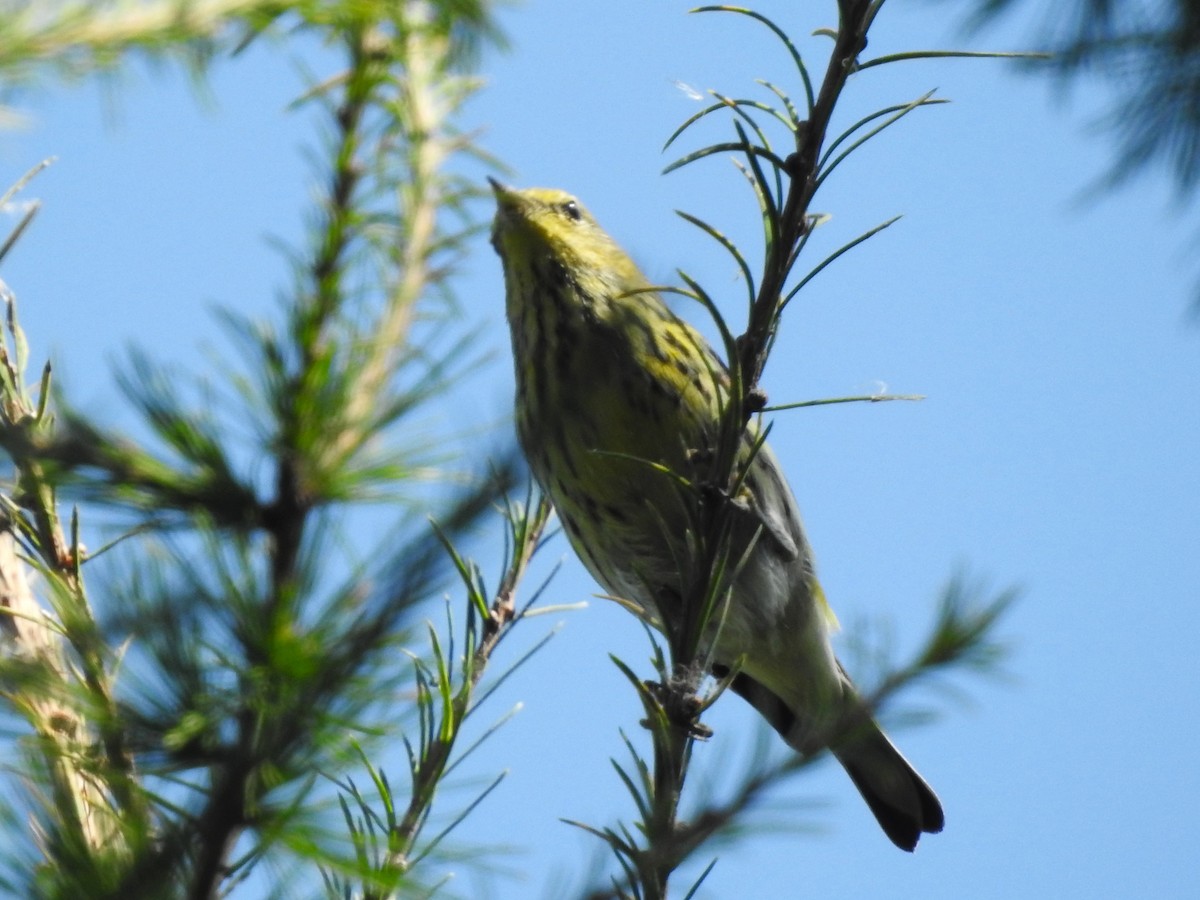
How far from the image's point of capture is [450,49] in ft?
6.56

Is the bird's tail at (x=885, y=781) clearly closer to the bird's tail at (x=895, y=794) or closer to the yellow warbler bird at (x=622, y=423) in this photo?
the bird's tail at (x=895, y=794)

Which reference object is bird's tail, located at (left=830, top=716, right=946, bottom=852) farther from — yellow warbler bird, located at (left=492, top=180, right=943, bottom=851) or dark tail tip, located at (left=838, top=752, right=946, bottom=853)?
yellow warbler bird, located at (left=492, top=180, right=943, bottom=851)

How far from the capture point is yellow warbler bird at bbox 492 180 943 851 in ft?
11.4

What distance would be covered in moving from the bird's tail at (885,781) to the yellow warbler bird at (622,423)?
1.21 ft

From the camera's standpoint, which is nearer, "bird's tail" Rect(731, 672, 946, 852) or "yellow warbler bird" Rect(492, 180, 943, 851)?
"yellow warbler bird" Rect(492, 180, 943, 851)

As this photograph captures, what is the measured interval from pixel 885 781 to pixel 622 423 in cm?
206

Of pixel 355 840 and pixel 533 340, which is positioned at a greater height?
pixel 533 340

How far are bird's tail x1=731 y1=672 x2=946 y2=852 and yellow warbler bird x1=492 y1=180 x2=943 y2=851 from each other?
37 cm

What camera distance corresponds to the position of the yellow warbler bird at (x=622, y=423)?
346 centimetres

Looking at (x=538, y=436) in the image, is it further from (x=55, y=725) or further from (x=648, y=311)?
(x=55, y=725)

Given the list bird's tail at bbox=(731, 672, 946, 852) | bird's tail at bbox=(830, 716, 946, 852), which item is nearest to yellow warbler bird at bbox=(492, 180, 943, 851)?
bird's tail at bbox=(731, 672, 946, 852)

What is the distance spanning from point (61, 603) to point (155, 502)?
173 millimetres

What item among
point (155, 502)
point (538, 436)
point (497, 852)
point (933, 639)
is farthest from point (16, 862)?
point (538, 436)

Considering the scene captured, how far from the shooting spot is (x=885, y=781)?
4.77 metres
